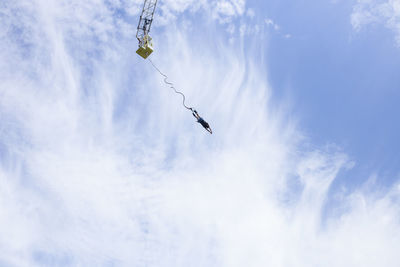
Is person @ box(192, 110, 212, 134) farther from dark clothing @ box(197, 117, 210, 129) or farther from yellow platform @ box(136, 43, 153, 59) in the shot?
yellow platform @ box(136, 43, 153, 59)

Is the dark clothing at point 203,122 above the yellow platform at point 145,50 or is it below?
below

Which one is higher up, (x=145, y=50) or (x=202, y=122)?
(x=145, y=50)

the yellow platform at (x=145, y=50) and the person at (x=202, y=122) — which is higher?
the yellow platform at (x=145, y=50)

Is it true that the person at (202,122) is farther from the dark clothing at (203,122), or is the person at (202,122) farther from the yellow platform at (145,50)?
the yellow platform at (145,50)

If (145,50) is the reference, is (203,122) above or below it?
below

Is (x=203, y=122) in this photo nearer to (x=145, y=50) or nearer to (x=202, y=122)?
(x=202, y=122)

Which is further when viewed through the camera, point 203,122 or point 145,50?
point 145,50

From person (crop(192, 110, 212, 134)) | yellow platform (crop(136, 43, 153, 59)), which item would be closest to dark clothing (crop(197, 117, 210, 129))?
person (crop(192, 110, 212, 134))

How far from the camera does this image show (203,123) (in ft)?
166

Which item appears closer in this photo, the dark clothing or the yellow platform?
the dark clothing

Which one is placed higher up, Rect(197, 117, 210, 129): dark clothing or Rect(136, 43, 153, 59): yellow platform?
Rect(136, 43, 153, 59): yellow platform

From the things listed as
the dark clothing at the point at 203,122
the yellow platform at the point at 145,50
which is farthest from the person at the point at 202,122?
the yellow platform at the point at 145,50

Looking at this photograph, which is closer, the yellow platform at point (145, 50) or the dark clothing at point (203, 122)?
the dark clothing at point (203, 122)

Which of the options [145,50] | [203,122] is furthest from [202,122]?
[145,50]
